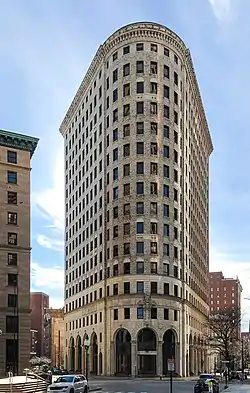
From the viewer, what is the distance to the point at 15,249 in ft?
305

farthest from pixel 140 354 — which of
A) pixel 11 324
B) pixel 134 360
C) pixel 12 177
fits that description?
pixel 12 177

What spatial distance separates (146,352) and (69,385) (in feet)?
191

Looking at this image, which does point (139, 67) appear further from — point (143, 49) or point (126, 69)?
point (143, 49)

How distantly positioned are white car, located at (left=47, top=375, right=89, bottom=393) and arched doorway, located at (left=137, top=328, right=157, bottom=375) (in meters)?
53.7

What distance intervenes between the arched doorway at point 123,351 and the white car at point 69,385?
5468 cm

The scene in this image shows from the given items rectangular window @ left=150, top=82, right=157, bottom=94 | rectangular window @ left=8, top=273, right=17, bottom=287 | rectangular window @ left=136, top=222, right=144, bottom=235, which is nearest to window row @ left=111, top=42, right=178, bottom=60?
rectangular window @ left=150, top=82, right=157, bottom=94

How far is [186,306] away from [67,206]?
42.7m

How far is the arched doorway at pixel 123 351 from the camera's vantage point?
341 feet

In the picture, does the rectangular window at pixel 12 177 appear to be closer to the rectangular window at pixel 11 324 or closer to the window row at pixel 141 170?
the rectangular window at pixel 11 324

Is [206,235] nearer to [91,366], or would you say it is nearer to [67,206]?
[67,206]

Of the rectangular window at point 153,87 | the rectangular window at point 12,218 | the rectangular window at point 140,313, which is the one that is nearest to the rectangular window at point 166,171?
the rectangular window at point 153,87

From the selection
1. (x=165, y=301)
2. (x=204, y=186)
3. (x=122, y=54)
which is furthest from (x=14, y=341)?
(x=204, y=186)

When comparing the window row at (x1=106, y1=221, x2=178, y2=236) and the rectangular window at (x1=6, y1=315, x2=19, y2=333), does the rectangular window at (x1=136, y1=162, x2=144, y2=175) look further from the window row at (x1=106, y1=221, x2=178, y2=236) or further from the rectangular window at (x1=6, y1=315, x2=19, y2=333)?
the rectangular window at (x1=6, y1=315, x2=19, y2=333)

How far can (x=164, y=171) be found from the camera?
109 meters
